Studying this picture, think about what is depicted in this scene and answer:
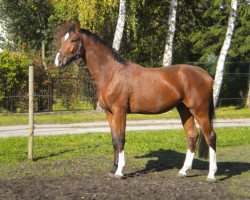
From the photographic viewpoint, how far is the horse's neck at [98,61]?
8.91 metres

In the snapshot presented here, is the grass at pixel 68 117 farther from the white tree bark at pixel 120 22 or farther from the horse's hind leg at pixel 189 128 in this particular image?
the horse's hind leg at pixel 189 128

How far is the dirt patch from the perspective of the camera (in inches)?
289

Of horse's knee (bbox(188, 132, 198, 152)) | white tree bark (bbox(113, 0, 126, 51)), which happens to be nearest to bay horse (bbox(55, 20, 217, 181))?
horse's knee (bbox(188, 132, 198, 152))

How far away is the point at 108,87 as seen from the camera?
8773 mm

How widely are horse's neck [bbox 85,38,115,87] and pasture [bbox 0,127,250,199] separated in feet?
5.89

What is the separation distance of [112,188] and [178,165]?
2741mm

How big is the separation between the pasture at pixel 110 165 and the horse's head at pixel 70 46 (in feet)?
6.72

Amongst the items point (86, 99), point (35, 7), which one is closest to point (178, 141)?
point (86, 99)

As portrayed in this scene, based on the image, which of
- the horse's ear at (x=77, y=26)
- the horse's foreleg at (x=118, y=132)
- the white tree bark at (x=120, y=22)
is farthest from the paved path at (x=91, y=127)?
the horse's ear at (x=77, y=26)

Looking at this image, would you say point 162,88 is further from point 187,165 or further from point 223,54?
point 223,54

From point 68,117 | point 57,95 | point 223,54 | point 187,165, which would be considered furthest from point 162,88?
point 223,54

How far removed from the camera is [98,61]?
8.95 meters

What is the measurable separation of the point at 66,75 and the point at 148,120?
16.4 ft

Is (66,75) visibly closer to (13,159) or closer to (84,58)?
(13,159)
